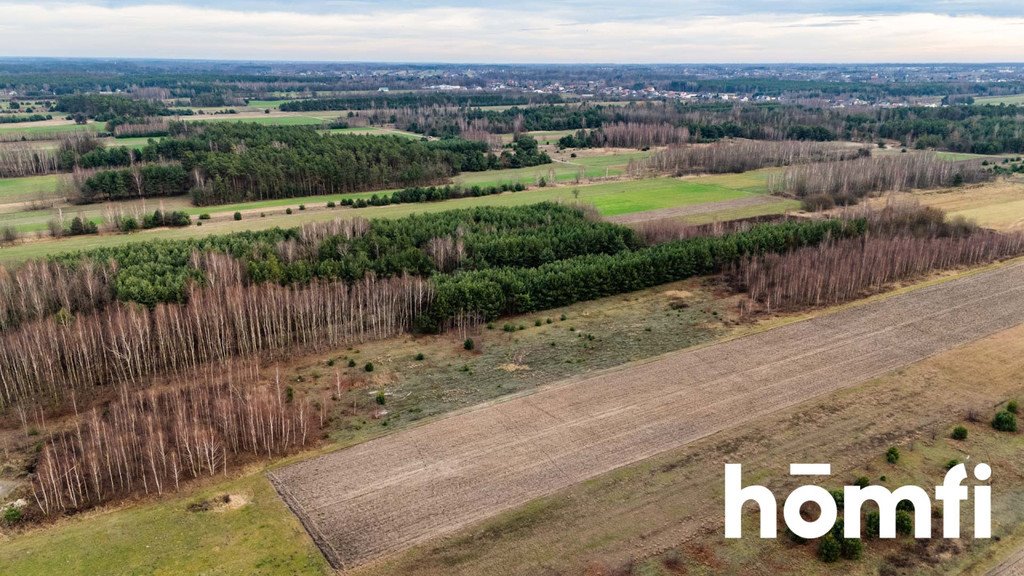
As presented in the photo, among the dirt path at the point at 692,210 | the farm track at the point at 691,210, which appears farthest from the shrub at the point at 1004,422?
the dirt path at the point at 692,210

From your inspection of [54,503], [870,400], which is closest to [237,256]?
[54,503]

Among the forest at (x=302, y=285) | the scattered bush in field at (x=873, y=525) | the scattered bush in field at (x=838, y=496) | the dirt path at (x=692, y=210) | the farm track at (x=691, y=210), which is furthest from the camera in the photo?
the dirt path at (x=692, y=210)

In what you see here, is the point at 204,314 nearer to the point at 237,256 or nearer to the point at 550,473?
the point at 237,256

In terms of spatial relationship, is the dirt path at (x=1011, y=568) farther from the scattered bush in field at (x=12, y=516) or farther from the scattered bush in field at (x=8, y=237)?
the scattered bush in field at (x=8, y=237)

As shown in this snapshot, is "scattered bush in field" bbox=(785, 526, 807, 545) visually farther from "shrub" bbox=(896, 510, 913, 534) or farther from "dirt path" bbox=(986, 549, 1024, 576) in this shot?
"dirt path" bbox=(986, 549, 1024, 576)

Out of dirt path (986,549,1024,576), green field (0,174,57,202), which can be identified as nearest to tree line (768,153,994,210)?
dirt path (986,549,1024,576)
